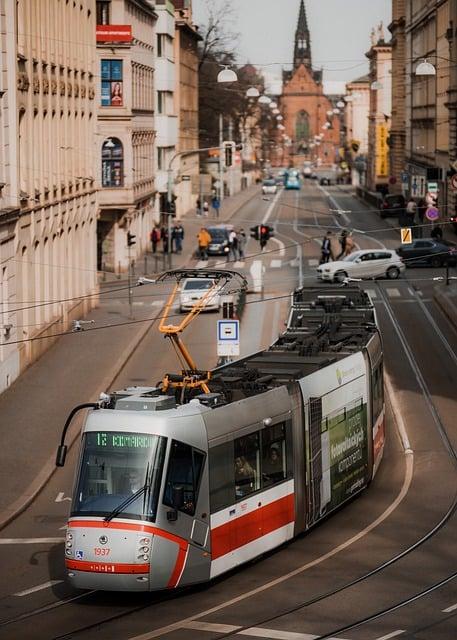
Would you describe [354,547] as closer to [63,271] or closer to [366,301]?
[366,301]

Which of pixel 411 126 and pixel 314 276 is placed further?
pixel 411 126

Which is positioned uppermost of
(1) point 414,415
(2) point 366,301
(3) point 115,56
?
(3) point 115,56

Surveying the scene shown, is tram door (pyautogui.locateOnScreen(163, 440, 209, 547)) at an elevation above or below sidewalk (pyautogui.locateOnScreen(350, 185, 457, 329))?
above

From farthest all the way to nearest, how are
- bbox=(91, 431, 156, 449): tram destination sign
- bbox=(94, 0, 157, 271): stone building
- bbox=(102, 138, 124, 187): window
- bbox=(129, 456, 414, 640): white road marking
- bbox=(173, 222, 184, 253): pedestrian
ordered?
1. bbox=(173, 222, 184, 253): pedestrian
2. bbox=(102, 138, 124, 187): window
3. bbox=(94, 0, 157, 271): stone building
4. bbox=(91, 431, 156, 449): tram destination sign
5. bbox=(129, 456, 414, 640): white road marking

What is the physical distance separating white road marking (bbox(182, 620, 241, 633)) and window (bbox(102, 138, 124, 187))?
52.7 meters

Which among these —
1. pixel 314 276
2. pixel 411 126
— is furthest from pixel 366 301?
pixel 411 126

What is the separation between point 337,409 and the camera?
2448 cm

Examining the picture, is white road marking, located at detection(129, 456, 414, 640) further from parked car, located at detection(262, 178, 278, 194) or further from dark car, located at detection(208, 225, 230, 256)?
parked car, located at detection(262, 178, 278, 194)

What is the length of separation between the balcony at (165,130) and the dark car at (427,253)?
74.7 ft

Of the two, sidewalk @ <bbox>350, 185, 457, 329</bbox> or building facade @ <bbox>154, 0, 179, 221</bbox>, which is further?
building facade @ <bbox>154, 0, 179, 221</bbox>

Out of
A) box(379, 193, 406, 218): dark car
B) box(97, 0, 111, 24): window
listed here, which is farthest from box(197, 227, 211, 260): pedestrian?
box(379, 193, 406, 218): dark car

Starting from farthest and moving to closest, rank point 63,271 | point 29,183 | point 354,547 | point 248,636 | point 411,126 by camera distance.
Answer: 1. point 411,126
2. point 63,271
3. point 29,183
4. point 354,547
5. point 248,636

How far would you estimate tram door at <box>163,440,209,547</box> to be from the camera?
63.7ft

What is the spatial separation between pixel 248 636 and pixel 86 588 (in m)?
2.48
